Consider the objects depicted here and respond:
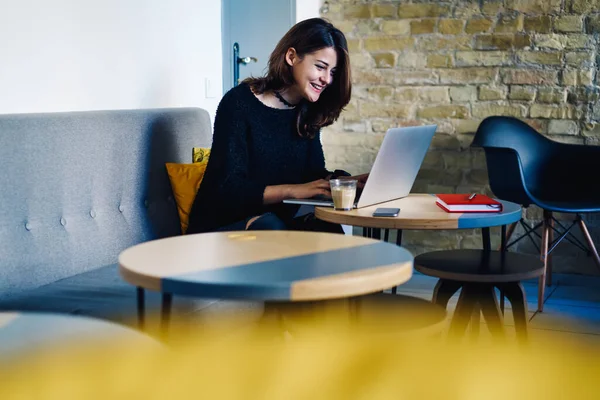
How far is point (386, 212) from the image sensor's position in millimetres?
2586

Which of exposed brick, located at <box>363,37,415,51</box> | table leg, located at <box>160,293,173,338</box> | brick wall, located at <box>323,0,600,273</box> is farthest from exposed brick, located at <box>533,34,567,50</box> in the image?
table leg, located at <box>160,293,173,338</box>

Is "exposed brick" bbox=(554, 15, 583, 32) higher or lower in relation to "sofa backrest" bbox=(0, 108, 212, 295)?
higher

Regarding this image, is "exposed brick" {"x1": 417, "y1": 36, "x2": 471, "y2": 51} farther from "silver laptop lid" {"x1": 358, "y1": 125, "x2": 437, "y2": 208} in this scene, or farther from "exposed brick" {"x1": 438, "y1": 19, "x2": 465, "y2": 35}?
"silver laptop lid" {"x1": 358, "y1": 125, "x2": 437, "y2": 208}

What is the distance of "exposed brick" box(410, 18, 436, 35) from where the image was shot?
16.6ft

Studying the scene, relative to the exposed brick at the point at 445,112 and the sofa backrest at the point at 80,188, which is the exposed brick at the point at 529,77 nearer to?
the exposed brick at the point at 445,112

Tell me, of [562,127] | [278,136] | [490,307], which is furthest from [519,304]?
[562,127]

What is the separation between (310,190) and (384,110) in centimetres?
254

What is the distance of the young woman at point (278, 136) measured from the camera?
2814mm

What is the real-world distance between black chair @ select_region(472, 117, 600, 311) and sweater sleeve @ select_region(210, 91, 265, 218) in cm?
185

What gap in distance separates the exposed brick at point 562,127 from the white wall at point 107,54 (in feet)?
6.58

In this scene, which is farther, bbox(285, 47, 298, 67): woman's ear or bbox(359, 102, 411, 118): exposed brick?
bbox(359, 102, 411, 118): exposed brick

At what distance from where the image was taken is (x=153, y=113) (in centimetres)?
319

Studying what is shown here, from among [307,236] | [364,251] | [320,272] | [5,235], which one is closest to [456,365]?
[320,272]

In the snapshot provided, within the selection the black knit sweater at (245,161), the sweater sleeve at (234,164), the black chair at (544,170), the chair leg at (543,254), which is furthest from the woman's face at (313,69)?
the chair leg at (543,254)
